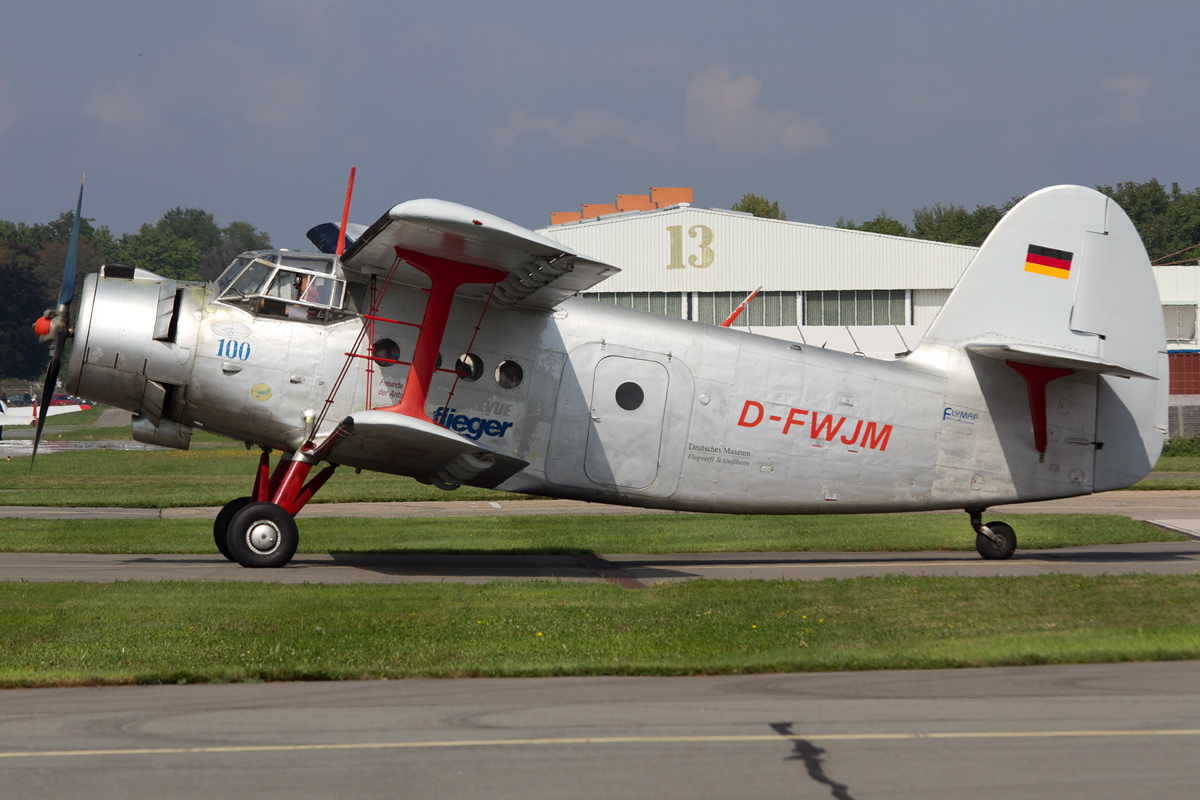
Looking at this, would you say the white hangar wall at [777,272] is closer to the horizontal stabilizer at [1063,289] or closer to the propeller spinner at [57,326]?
the horizontal stabilizer at [1063,289]

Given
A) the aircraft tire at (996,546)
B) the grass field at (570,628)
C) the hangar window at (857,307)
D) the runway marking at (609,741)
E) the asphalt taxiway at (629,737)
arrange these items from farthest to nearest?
the hangar window at (857,307)
the aircraft tire at (996,546)
the grass field at (570,628)
the runway marking at (609,741)
the asphalt taxiway at (629,737)

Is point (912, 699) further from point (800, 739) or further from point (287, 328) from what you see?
point (287, 328)

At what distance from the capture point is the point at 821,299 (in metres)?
53.5

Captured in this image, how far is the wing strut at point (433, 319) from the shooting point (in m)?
13.0

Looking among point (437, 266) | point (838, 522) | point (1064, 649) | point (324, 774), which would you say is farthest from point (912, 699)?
point (838, 522)

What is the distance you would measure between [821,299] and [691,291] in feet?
22.8

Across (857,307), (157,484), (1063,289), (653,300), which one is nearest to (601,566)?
(1063,289)

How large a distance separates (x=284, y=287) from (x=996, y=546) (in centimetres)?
1101

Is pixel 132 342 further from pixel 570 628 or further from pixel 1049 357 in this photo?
pixel 1049 357

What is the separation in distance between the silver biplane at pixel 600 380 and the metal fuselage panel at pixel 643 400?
0.03m

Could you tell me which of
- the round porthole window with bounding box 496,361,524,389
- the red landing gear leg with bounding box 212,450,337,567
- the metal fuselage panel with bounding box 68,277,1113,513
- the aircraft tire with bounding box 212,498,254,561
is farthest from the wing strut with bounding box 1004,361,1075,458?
the aircraft tire with bounding box 212,498,254,561

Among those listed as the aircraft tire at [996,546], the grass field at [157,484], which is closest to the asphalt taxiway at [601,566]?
the aircraft tire at [996,546]

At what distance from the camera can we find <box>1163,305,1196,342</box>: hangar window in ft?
192

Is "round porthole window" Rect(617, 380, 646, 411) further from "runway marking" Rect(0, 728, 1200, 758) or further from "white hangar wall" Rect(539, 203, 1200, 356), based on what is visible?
"white hangar wall" Rect(539, 203, 1200, 356)
